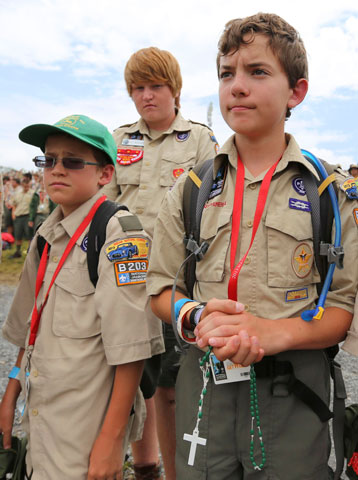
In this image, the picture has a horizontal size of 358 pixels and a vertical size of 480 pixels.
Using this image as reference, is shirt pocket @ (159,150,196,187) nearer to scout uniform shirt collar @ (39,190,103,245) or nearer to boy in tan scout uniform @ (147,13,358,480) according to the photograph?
scout uniform shirt collar @ (39,190,103,245)

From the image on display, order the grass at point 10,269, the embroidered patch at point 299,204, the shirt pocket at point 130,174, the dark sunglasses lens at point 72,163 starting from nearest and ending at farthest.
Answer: the embroidered patch at point 299,204 → the dark sunglasses lens at point 72,163 → the shirt pocket at point 130,174 → the grass at point 10,269

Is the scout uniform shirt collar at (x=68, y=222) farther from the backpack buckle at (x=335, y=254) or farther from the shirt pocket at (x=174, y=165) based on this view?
the backpack buckle at (x=335, y=254)

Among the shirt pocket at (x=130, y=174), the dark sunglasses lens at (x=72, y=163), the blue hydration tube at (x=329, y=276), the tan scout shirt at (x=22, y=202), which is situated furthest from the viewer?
the tan scout shirt at (x=22, y=202)

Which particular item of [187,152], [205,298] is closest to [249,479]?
[205,298]

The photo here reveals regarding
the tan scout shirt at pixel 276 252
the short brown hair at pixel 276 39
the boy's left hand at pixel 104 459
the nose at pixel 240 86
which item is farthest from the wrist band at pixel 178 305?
the short brown hair at pixel 276 39

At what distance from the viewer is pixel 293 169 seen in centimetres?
175

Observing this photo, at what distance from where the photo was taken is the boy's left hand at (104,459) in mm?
1842

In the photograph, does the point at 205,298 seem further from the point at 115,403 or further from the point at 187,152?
the point at 187,152

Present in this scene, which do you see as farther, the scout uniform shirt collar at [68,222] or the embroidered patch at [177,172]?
the embroidered patch at [177,172]

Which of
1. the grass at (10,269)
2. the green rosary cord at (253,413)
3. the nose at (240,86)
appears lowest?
the grass at (10,269)

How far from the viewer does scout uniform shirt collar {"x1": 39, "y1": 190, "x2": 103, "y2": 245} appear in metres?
2.10

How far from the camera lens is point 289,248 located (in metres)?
1.66

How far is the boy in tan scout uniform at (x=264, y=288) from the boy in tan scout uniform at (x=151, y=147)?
4.01ft

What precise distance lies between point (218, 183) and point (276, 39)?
1.92 feet
